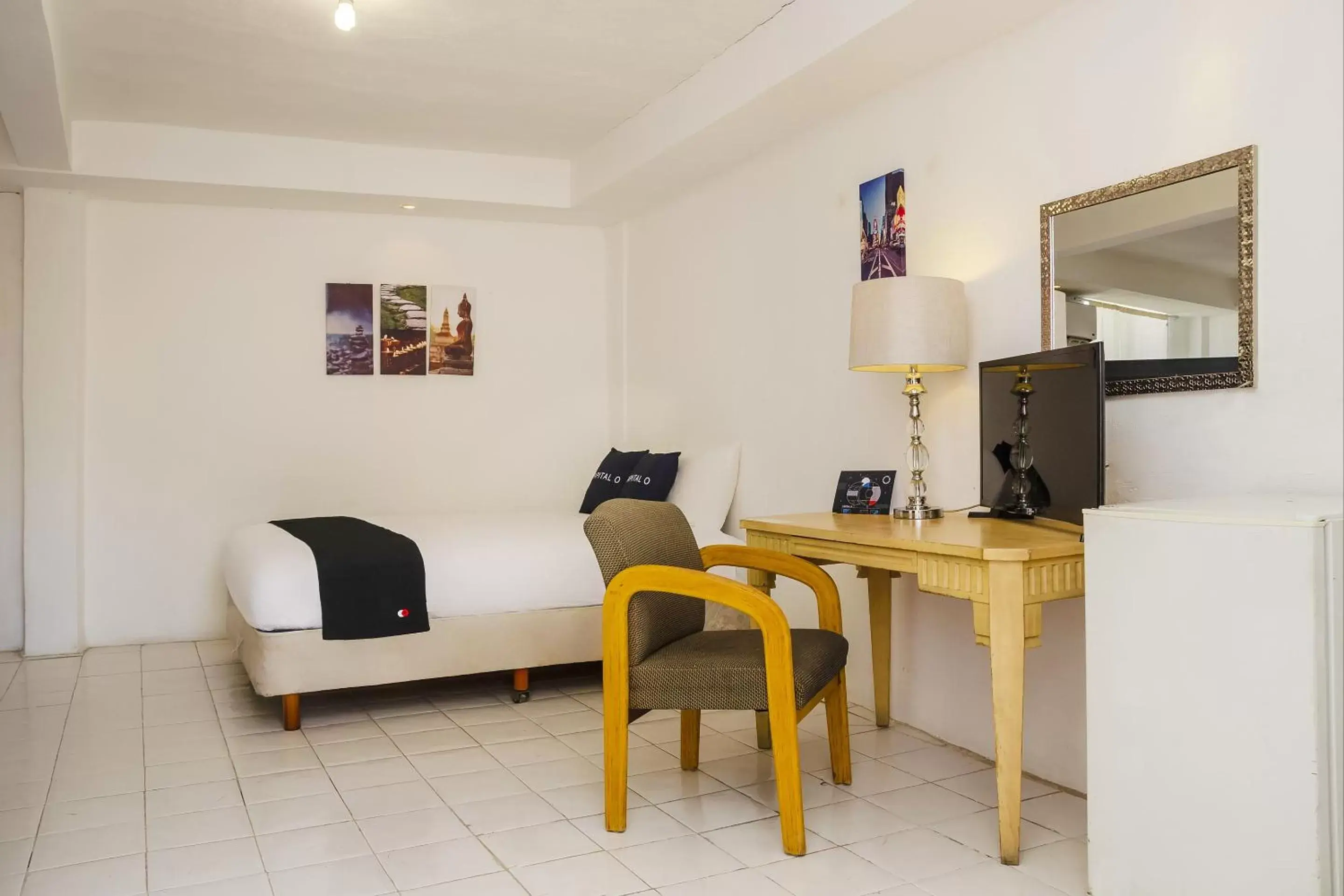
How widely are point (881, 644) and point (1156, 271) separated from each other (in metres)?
1.62

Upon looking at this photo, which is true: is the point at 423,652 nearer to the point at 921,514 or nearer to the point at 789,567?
the point at 789,567

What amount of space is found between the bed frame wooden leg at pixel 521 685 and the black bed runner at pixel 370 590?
45 cm

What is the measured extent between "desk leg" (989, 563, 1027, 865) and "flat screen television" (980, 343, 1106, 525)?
0.36 m

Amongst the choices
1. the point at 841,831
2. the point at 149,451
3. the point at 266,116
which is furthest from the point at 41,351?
the point at 841,831

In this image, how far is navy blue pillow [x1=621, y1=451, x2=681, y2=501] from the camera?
489 cm

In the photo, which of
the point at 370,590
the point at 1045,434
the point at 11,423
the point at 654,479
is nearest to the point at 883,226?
the point at 1045,434

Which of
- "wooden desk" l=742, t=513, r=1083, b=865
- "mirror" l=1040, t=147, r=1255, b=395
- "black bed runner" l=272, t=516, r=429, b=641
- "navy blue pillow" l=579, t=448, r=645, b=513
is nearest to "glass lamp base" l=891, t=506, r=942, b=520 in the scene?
"wooden desk" l=742, t=513, r=1083, b=865

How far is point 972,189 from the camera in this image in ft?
11.3

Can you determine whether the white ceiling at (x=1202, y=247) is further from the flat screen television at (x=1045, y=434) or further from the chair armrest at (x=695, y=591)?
the chair armrest at (x=695, y=591)

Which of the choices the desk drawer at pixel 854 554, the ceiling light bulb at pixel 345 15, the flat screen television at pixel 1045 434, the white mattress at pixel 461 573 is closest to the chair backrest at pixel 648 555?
the desk drawer at pixel 854 554

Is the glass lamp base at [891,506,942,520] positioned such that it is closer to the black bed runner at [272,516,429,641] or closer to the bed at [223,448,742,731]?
the bed at [223,448,742,731]

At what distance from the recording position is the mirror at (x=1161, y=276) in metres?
2.56

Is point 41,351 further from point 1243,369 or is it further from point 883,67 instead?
point 1243,369

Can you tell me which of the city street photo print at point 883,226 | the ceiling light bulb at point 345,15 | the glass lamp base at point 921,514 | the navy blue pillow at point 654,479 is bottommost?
the glass lamp base at point 921,514
